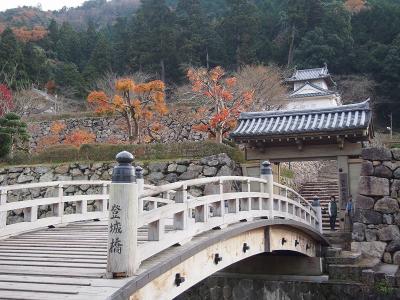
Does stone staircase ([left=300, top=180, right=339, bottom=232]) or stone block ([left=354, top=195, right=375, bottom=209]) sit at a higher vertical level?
stone staircase ([left=300, top=180, right=339, bottom=232])

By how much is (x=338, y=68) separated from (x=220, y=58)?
34.3 feet

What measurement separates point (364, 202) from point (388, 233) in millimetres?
1085

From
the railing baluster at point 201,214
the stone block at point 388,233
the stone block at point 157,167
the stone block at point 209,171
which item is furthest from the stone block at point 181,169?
the railing baluster at point 201,214

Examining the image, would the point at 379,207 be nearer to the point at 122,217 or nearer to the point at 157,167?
the point at 157,167

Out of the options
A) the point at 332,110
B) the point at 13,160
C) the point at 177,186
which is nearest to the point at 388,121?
the point at 332,110

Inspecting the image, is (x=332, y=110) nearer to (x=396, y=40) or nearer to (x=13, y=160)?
Result: (x=13, y=160)

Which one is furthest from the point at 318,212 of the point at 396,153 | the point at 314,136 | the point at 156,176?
the point at 156,176

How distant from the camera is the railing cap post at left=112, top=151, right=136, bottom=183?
13.1ft

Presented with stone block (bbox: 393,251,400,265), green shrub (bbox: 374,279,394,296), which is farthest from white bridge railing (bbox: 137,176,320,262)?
stone block (bbox: 393,251,400,265)

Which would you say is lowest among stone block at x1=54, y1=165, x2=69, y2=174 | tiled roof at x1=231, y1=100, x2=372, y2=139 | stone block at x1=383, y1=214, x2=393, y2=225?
stone block at x1=383, y1=214, x2=393, y2=225

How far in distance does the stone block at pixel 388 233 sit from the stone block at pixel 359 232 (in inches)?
17.7

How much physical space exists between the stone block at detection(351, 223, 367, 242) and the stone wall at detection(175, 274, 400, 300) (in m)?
1.93

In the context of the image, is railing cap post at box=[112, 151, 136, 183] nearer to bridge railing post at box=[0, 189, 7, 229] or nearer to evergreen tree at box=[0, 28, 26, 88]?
bridge railing post at box=[0, 189, 7, 229]

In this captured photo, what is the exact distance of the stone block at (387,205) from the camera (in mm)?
12586
